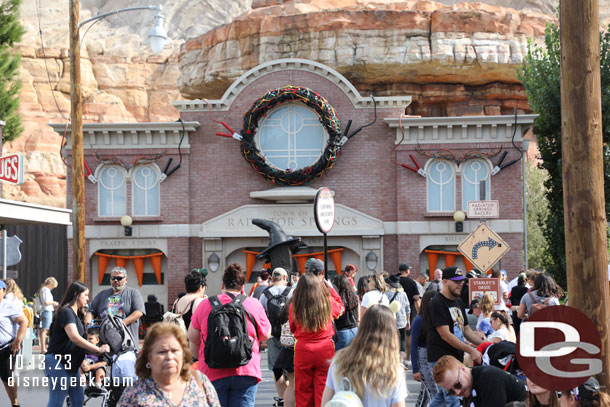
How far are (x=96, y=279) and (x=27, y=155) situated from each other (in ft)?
131

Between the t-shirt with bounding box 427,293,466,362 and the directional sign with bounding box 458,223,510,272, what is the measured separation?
586 cm

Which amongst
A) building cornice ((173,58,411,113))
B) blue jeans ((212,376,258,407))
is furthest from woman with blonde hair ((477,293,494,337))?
building cornice ((173,58,411,113))

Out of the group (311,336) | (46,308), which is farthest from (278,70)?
(311,336)

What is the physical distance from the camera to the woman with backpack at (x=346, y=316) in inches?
428

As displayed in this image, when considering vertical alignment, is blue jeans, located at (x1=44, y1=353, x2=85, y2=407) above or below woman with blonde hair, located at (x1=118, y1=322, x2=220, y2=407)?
below

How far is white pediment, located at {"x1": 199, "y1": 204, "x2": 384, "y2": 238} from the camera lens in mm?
25547

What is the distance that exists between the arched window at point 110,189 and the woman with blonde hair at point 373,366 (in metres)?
21.4

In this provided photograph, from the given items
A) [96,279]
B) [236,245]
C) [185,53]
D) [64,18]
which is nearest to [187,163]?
[236,245]

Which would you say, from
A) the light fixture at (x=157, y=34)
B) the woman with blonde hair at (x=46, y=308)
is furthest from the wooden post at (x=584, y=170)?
the light fixture at (x=157, y=34)

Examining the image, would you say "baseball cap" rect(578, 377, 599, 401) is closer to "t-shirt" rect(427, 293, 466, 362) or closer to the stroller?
"t-shirt" rect(427, 293, 466, 362)

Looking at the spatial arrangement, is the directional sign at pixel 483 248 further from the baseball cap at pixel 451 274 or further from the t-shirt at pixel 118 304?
the t-shirt at pixel 118 304

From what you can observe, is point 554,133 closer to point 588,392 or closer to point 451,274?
point 451,274

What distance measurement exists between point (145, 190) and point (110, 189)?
108cm

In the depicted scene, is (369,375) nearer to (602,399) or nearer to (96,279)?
(602,399)
